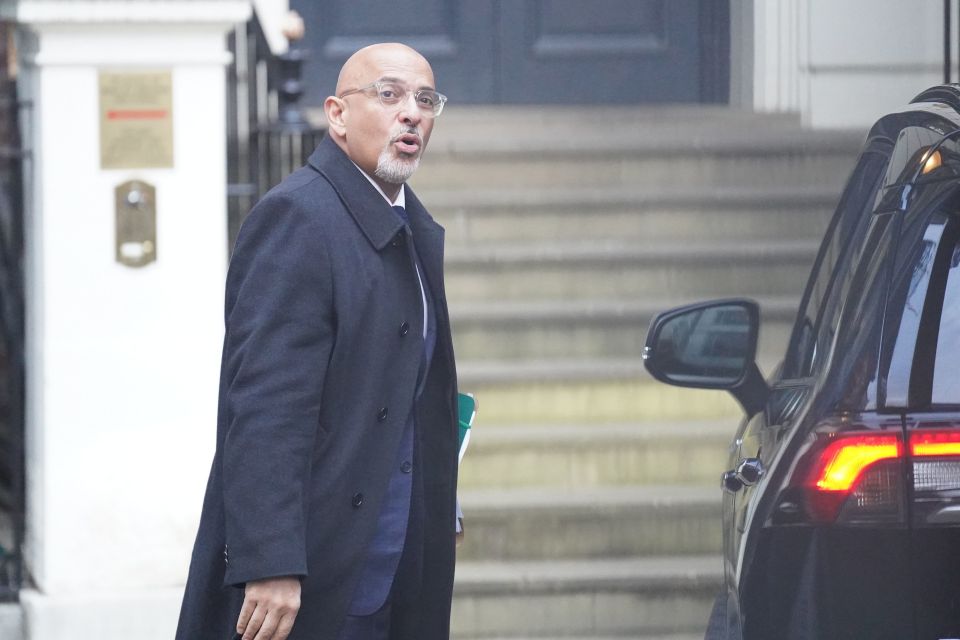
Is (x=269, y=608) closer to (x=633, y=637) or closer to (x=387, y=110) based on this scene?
(x=387, y=110)

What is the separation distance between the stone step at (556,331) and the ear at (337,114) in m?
3.34

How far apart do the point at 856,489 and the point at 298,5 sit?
597cm

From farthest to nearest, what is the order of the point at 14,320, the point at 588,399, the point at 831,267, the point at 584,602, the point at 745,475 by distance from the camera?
the point at 588,399 < the point at 14,320 < the point at 584,602 < the point at 831,267 < the point at 745,475

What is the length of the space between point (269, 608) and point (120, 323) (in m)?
2.68

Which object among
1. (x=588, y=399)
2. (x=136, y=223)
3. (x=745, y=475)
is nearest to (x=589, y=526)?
(x=588, y=399)

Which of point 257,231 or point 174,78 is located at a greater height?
point 174,78

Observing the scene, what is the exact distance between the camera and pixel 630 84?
8383 mm

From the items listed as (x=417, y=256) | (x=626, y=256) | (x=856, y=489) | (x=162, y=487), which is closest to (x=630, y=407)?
(x=626, y=256)

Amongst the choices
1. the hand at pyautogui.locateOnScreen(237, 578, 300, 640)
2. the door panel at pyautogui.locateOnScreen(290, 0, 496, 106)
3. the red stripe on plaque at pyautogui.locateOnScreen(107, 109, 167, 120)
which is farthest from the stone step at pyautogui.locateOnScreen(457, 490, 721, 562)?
the door panel at pyautogui.locateOnScreen(290, 0, 496, 106)

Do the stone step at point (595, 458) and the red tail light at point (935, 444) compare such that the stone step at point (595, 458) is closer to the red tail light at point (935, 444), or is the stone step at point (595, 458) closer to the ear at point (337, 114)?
the ear at point (337, 114)

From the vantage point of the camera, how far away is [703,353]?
11.4 ft

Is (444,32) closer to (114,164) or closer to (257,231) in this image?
(114,164)

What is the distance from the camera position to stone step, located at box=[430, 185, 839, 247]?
22.7ft

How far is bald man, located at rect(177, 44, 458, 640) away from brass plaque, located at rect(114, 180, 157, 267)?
229 cm
